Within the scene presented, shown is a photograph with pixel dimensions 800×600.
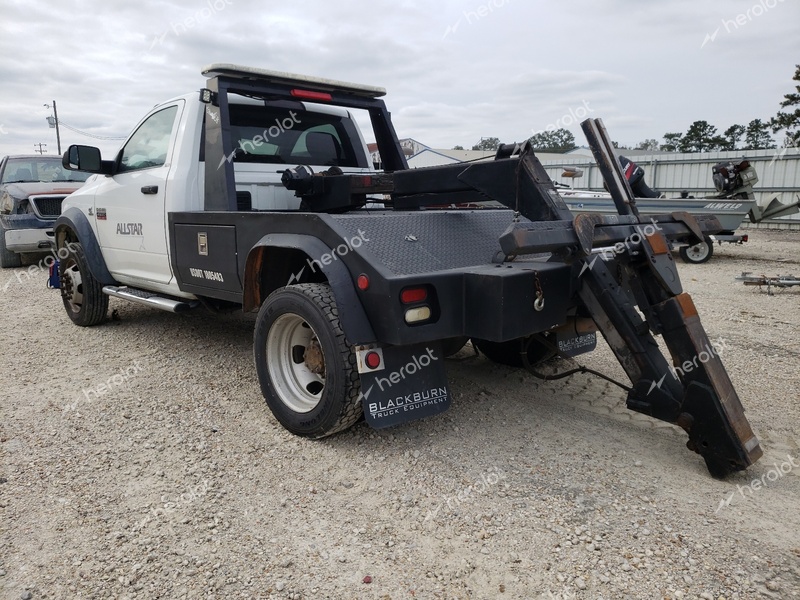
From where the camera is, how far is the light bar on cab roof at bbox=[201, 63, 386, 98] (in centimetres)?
425

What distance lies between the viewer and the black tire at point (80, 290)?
592 centimetres

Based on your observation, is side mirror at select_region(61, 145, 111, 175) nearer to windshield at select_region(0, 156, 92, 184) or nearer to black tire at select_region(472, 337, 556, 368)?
black tire at select_region(472, 337, 556, 368)

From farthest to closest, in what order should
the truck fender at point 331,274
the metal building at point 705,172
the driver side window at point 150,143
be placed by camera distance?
the metal building at point 705,172 < the driver side window at point 150,143 < the truck fender at point 331,274

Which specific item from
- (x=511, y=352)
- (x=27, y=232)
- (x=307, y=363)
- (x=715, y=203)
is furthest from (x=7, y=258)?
(x=715, y=203)

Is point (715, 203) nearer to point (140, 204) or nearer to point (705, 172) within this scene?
point (705, 172)

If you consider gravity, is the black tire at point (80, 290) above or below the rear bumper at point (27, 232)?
below

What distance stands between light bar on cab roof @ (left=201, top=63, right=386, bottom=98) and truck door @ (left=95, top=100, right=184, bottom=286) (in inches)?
24.0

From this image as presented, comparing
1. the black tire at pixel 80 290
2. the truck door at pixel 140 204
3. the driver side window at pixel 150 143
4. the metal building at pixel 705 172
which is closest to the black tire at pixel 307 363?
the truck door at pixel 140 204

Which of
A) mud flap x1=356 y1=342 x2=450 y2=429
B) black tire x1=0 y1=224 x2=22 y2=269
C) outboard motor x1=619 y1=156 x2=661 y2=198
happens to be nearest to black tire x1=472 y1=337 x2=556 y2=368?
mud flap x1=356 y1=342 x2=450 y2=429

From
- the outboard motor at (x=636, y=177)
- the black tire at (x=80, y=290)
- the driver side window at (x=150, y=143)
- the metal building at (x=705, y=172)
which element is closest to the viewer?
the driver side window at (x=150, y=143)

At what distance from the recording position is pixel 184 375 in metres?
4.69

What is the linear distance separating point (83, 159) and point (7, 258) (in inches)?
294

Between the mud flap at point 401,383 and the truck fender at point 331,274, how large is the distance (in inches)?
4.3

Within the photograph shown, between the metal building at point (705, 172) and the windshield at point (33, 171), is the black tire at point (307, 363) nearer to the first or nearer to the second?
the windshield at point (33, 171)
